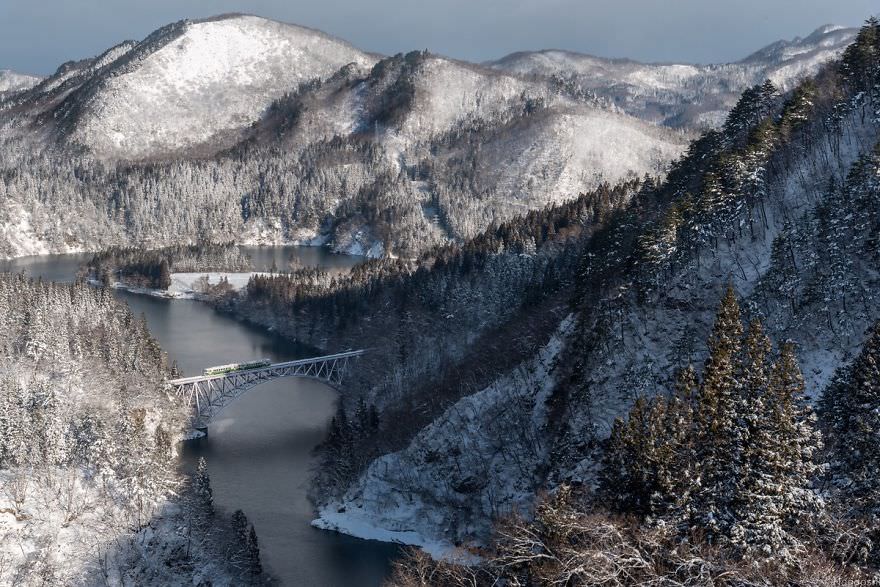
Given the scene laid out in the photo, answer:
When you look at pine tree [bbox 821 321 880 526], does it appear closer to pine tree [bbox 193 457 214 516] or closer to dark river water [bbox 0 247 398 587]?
dark river water [bbox 0 247 398 587]

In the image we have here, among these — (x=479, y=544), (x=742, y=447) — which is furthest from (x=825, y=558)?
(x=479, y=544)

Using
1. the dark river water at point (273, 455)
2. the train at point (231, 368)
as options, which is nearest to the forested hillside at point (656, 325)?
the dark river water at point (273, 455)

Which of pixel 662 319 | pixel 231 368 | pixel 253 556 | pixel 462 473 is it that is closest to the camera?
pixel 253 556

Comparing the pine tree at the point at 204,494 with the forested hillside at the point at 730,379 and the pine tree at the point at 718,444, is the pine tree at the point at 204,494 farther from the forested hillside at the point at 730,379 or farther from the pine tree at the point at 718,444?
the pine tree at the point at 718,444

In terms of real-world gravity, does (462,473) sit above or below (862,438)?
below

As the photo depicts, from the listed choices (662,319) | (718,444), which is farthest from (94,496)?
(718,444)

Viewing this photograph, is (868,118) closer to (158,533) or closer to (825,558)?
(825,558)

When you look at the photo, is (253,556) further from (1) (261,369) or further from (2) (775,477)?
(2) (775,477)
